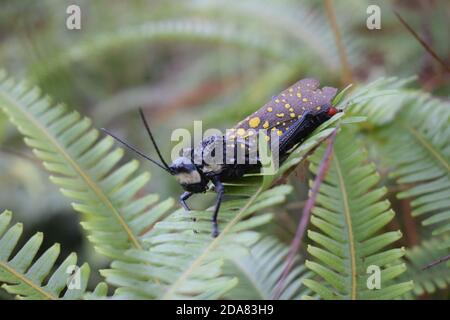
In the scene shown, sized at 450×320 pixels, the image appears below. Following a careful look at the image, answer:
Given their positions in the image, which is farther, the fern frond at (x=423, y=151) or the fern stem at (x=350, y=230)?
the fern frond at (x=423, y=151)

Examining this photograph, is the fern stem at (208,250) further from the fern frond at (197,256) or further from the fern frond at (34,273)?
the fern frond at (34,273)

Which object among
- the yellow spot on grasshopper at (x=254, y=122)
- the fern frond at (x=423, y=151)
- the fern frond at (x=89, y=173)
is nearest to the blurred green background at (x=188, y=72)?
the fern frond at (x=89, y=173)

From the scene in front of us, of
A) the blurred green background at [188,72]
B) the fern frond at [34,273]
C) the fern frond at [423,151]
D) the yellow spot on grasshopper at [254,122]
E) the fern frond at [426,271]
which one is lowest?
the fern frond at [426,271]

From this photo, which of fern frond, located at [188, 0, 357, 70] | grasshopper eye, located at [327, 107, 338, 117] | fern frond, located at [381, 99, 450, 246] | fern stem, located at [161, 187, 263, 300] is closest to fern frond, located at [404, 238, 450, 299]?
fern frond, located at [381, 99, 450, 246]

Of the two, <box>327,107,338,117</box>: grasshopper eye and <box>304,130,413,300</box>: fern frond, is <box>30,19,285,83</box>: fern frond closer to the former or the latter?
<box>327,107,338,117</box>: grasshopper eye

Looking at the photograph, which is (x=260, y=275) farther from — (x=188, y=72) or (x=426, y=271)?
(x=188, y=72)

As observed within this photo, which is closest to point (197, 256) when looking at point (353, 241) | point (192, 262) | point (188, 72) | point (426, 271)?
point (192, 262)
